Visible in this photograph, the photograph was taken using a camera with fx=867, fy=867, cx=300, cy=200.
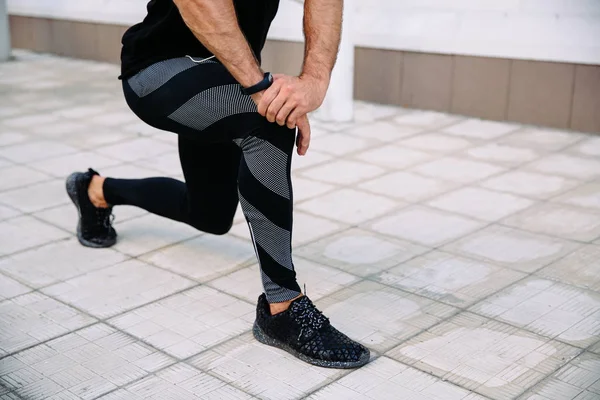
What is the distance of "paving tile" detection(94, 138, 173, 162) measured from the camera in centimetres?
559

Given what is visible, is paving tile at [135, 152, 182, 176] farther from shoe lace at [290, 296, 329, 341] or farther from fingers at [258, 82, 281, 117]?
fingers at [258, 82, 281, 117]

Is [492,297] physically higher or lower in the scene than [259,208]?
lower

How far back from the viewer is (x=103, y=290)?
3.49 meters

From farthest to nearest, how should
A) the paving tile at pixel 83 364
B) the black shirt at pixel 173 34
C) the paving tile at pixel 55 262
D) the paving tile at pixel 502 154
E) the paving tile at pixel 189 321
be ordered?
the paving tile at pixel 502 154 → the paving tile at pixel 55 262 → the paving tile at pixel 189 321 → the black shirt at pixel 173 34 → the paving tile at pixel 83 364

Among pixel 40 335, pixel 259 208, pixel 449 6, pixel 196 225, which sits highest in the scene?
pixel 449 6

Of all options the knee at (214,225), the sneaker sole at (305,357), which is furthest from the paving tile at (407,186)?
the sneaker sole at (305,357)

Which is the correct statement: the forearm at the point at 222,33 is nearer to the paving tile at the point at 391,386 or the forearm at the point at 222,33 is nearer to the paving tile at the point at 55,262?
the paving tile at the point at 391,386

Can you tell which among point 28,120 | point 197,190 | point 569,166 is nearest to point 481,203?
point 569,166

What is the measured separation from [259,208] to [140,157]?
2949 millimetres

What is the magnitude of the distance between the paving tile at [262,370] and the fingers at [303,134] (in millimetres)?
695

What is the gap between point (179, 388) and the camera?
2705mm

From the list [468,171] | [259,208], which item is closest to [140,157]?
[468,171]

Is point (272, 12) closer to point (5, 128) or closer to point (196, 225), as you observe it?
point (196, 225)

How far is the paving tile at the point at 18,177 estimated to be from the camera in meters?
5.00
